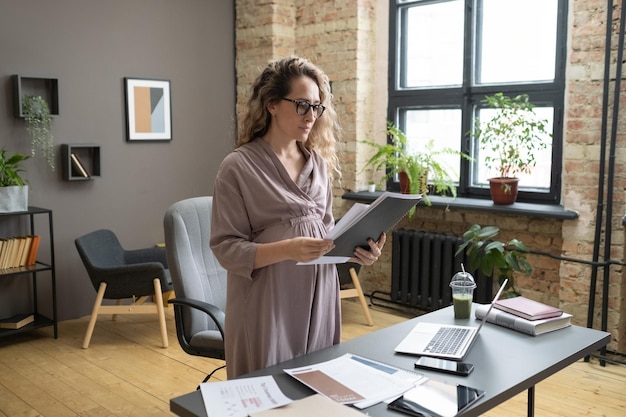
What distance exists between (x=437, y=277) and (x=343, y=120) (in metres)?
1.51

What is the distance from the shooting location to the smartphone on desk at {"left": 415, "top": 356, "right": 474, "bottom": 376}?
1904 millimetres

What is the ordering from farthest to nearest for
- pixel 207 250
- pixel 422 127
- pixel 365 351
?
pixel 422 127, pixel 207 250, pixel 365 351

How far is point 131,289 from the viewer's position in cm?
439

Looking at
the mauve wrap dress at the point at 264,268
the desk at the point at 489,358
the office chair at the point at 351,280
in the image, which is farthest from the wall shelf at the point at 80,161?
the desk at the point at 489,358

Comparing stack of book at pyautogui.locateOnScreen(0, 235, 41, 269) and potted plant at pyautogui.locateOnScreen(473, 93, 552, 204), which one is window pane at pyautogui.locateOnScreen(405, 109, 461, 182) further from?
stack of book at pyautogui.locateOnScreen(0, 235, 41, 269)

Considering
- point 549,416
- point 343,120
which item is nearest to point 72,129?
point 343,120

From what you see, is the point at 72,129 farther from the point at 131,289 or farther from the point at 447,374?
the point at 447,374

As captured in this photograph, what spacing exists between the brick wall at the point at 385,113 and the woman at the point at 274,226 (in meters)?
2.34

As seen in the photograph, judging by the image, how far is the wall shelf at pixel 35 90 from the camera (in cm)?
454

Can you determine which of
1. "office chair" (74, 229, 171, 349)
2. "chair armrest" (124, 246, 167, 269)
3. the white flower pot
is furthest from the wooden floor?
the white flower pot

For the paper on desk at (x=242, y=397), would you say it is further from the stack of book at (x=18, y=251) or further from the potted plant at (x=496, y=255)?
the stack of book at (x=18, y=251)

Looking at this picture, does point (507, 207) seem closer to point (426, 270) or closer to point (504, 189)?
point (504, 189)

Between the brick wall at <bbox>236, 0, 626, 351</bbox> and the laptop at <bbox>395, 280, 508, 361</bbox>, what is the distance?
2.06m

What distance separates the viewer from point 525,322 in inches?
90.2
